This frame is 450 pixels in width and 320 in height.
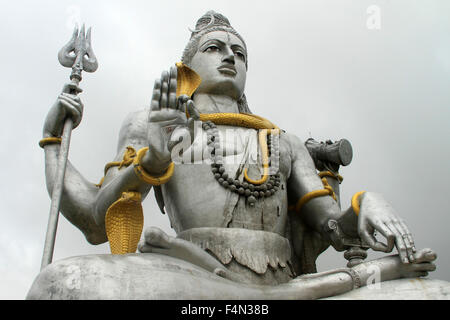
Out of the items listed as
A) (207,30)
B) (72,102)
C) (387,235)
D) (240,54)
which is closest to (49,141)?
(72,102)

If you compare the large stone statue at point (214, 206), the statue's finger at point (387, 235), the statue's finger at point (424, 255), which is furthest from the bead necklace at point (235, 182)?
the statue's finger at point (424, 255)

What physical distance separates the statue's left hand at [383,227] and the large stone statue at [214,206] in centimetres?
1

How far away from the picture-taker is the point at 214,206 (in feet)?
A: 18.8

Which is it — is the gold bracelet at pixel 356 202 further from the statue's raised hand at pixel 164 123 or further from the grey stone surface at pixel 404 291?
the statue's raised hand at pixel 164 123

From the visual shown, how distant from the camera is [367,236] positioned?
5.14 m

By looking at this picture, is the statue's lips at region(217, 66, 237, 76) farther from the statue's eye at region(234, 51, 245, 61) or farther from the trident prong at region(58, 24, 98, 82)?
the trident prong at region(58, 24, 98, 82)

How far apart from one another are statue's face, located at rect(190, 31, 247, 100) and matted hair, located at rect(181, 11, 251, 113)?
83 mm

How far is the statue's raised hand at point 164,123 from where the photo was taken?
485cm

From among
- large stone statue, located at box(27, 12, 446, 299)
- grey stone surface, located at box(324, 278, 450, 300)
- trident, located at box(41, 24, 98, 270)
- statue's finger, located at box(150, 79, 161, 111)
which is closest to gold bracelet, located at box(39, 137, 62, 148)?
large stone statue, located at box(27, 12, 446, 299)

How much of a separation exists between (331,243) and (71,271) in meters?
3.22

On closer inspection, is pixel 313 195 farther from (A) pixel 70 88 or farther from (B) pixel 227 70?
(A) pixel 70 88

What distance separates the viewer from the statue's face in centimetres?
690
